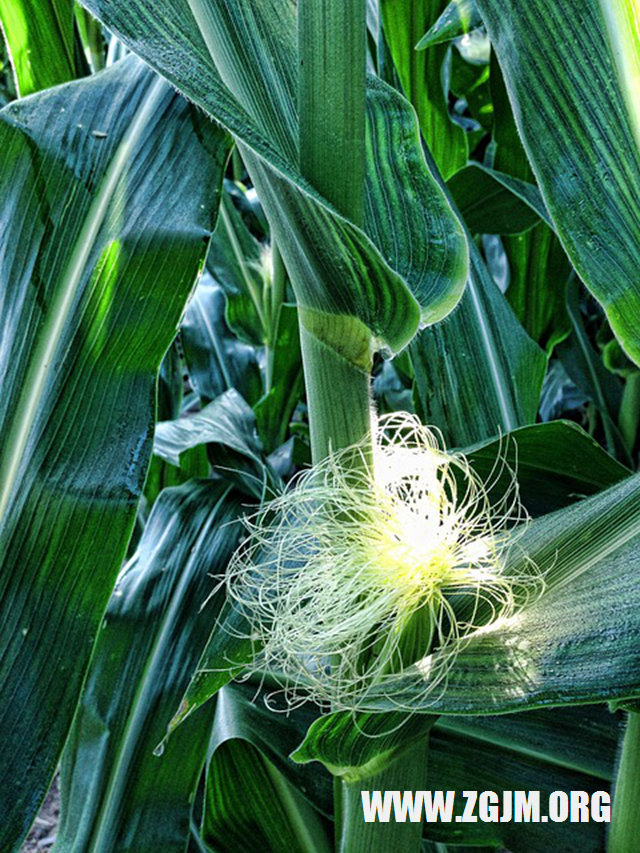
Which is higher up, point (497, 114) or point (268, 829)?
point (497, 114)

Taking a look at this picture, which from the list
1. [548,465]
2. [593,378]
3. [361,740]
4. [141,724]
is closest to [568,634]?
[361,740]

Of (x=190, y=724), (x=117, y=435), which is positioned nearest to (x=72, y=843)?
(x=190, y=724)

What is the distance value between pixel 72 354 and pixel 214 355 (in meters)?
0.71

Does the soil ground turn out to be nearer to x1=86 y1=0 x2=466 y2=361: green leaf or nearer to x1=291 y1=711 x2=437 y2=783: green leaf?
x1=291 y1=711 x2=437 y2=783: green leaf

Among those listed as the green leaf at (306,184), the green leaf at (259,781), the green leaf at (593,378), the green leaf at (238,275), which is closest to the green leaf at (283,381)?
the green leaf at (238,275)

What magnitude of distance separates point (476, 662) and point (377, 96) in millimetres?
267

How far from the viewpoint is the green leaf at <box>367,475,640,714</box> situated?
0.96ft

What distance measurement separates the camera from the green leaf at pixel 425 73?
0.67 meters

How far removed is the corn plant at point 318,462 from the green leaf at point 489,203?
8 cm

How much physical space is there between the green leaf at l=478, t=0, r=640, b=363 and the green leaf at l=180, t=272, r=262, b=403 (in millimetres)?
→ 783

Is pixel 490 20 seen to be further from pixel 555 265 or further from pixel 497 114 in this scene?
pixel 555 265

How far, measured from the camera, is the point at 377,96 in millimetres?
435

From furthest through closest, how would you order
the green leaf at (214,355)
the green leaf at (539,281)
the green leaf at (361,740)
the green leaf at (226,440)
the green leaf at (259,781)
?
1. the green leaf at (214,355)
2. the green leaf at (539,281)
3. the green leaf at (226,440)
4. the green leaf at (259,781)
5. the green leaf at (361,740)

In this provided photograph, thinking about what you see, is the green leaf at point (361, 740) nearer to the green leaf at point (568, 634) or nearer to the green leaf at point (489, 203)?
the green leaf at point (568, 634)
